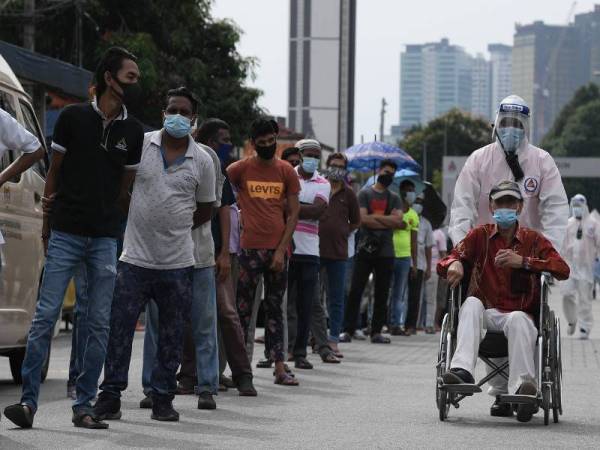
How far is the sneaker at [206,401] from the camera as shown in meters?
10.4

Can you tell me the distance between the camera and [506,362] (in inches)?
404

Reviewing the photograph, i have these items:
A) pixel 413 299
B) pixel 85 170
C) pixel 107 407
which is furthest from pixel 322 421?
pixel 413 299

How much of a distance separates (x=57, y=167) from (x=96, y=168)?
208 millimetres

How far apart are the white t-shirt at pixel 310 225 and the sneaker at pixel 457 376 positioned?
177 inches

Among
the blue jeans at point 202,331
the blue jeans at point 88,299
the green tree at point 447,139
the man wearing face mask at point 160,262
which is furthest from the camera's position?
the green tree at point 447,139

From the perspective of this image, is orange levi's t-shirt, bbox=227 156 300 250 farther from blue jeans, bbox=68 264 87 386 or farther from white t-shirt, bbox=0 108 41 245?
white t-shirt, bbox=0 108 41 245

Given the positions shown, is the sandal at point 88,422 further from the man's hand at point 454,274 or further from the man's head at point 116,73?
the man's hand at point 454,274

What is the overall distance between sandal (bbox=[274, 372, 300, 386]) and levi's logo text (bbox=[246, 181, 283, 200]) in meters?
1.32

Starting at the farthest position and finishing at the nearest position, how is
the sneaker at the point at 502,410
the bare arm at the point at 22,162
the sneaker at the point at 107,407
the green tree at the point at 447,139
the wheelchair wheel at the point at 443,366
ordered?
1. the green tree at the point at 447,139
2. the sneaker at the point at 502,410
3. the wheelchair wheel at the point at 443,366
4. the sneaker at the point at 107,407
5. the bare arm at the point at 22,162

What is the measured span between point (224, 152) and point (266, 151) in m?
0.88

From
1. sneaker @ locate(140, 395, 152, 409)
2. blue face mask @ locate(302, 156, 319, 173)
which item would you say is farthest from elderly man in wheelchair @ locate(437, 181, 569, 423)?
blue face mask @ locate(302, 156, 319, 173)

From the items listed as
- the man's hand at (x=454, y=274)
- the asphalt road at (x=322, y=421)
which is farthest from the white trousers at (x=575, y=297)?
the man's hand at (x=454, y=274)

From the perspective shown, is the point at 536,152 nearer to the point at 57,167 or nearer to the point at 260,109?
the point at 57,167

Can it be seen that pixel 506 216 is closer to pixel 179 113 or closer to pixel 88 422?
pixel 179 113
